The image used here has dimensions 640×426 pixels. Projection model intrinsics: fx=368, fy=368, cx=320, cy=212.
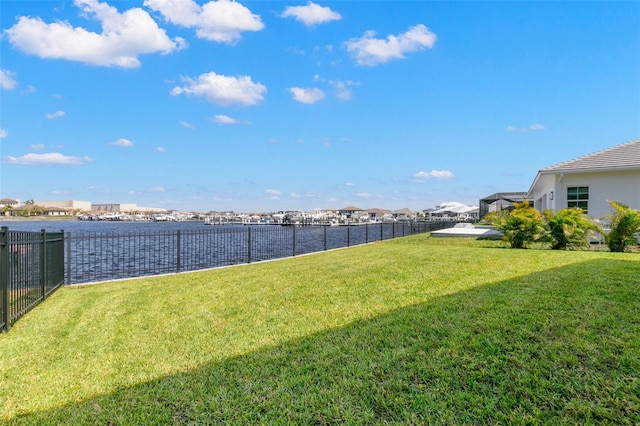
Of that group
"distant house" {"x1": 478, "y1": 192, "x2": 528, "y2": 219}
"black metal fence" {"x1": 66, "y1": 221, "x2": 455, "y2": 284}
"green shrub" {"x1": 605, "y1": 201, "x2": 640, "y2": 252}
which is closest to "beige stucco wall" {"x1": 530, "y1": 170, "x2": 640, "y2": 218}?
"green shrub" {"x1": 605, "y1": 201, "x2": 640, "y2": 252}

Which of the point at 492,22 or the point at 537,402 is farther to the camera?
the point at 492,22

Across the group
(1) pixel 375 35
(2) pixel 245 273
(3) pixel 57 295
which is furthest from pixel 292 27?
(3) pixel 57 295

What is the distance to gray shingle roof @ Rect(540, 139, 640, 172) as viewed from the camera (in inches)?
533

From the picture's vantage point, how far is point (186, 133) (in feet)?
89.4

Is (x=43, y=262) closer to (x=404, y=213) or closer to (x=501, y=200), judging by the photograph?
(x=501, y=200)

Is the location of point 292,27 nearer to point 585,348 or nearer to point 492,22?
point 492,22

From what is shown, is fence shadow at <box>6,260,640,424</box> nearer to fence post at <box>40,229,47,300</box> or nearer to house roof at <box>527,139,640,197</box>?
fence post at <box>40,229,47,300</box>

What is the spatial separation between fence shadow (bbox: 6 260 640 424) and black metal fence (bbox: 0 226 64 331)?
3.21 meters

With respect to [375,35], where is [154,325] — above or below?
below

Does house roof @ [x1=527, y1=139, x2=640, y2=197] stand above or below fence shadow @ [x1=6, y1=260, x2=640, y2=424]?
above

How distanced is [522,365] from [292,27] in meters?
14.7

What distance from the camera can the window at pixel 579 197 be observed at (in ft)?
48.0

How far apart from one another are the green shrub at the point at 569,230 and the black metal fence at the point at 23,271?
13.5 m

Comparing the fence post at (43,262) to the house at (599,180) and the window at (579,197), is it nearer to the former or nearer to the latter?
the house at (599,180)
